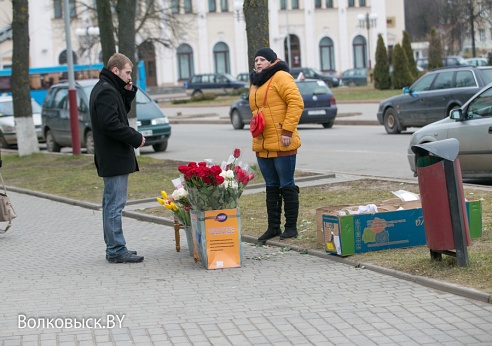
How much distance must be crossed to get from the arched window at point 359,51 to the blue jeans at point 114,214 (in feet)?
265

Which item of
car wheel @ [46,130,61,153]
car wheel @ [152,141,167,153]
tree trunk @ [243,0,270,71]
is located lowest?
car wheel @ [152,141,167,153]

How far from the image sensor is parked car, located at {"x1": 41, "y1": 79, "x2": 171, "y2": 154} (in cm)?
2412

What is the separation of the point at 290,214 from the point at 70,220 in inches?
161

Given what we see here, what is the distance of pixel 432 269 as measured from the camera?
768 cm

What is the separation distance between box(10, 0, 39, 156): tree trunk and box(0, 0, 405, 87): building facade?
54.0 m

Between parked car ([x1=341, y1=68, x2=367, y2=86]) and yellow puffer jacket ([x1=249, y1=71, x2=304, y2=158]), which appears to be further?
parked car ([x1=341, y1=68, x2=367, y2=86])

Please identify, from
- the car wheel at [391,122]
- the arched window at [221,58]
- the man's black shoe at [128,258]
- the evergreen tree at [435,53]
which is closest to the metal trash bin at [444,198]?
the man's black shoe at [128,258]

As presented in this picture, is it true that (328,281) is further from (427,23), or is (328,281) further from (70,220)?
(427,23)

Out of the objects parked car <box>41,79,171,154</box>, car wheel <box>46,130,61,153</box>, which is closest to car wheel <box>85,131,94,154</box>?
parked car <box>41,79,171,154</box>

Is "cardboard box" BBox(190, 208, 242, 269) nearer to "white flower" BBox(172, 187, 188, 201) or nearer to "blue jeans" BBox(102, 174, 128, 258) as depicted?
"white flower" BBox(172, 187, 188, 201)

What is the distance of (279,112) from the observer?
9.37m

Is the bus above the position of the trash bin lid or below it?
above

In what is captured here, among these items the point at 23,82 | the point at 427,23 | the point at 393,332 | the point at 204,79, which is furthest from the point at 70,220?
the point at 427,23

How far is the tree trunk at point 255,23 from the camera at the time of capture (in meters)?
15.5
